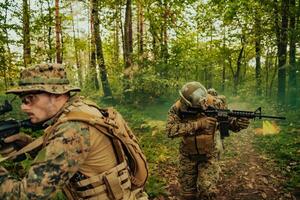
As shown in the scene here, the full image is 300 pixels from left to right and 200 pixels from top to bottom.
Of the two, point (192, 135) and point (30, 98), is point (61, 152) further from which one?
point (192, 135)

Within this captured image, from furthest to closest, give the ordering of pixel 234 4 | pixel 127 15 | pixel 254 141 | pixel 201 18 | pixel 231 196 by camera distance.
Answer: pixel 201 18, pixel 127 15, pixel 234 4, pixel 254 141, pixel 231 196

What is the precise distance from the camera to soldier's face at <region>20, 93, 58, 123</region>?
2562 mm

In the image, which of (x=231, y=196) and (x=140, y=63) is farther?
(x=140, y=63)

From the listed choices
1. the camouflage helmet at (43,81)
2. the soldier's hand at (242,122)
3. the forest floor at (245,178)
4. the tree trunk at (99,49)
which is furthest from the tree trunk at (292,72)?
the camouflage helmet at (43,81)

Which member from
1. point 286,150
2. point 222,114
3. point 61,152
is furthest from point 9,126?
point 286,150

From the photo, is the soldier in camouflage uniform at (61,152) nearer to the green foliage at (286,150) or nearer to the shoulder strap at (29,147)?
the shoulder strap at (29,147)

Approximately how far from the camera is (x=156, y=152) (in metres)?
9.31

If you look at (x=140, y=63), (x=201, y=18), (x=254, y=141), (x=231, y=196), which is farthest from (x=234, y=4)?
(x=231, y=196)

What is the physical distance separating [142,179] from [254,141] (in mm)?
9337

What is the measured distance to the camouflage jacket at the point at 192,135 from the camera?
218 inches

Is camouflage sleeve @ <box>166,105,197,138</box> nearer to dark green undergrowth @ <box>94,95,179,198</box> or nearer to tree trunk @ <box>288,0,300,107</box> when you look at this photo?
dark green undergrowth @ <box>94,95,179,198</box>

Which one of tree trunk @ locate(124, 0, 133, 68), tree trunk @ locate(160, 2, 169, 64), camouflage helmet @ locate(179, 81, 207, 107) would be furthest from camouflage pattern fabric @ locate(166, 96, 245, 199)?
tree trunk @ locate(160, 2, 169, 64)

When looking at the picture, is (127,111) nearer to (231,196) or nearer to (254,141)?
(254,141)

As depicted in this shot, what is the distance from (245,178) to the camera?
7855mm
